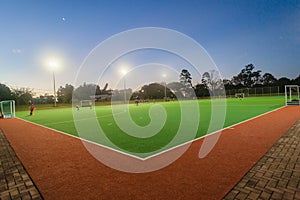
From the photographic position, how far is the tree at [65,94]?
50456 mm

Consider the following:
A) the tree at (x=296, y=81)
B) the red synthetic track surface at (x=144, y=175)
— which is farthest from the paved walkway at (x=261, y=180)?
the tree at (x=296, y=81)

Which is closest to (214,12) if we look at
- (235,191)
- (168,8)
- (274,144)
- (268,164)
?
(168,8)

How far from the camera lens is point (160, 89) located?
4838 centimetres

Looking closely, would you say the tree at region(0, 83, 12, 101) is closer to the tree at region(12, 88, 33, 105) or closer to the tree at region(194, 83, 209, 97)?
the tree at region(12, 88, 33, 105)

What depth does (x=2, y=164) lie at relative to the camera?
438 centimetres

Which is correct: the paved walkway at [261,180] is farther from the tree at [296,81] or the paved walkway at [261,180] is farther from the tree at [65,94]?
the tree at [296,81]

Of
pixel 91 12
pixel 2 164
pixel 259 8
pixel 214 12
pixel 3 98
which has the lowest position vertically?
pixel 2 164

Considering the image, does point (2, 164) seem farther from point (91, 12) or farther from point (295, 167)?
point (91, 12)

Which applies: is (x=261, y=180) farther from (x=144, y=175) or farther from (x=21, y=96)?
(x=21, y=96)

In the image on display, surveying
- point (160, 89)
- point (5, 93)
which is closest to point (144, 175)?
point (160, 89)

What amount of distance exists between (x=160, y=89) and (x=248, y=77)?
207 feet

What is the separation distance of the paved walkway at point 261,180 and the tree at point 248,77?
94.5m

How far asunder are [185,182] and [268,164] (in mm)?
2116

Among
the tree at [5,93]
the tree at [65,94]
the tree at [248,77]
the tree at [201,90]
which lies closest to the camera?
the tree at [5,93]
